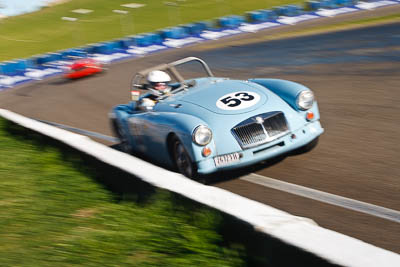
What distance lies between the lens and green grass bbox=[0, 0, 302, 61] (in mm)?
36625

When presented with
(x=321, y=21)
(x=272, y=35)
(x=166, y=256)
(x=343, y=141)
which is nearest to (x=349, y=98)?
(x=343, y=141)

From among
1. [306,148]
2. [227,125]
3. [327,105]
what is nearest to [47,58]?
[327,105]

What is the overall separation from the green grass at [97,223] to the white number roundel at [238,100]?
178 centimetres

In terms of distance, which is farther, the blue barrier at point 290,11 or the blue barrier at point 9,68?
the blue barrier at point 290,11

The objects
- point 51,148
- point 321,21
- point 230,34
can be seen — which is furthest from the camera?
point 230,34

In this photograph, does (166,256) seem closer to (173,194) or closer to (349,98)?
(173,194)

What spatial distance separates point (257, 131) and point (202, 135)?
0.59 m

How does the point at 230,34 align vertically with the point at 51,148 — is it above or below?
below

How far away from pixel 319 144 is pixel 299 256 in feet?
14.9

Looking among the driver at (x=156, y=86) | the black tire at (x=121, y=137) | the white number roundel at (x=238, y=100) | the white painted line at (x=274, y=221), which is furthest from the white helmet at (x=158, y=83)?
the white painted line at (x=274, y=221)

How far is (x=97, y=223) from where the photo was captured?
161 inches

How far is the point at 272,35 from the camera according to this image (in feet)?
76.3

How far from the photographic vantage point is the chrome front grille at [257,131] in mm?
6105

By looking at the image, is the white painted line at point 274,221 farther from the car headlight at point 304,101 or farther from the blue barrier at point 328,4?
the blue barrier at point 328,4
